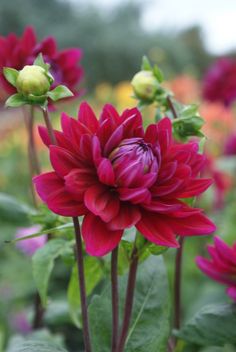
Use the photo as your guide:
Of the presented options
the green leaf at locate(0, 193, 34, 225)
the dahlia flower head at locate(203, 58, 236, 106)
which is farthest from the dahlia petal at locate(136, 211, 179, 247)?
the dahlia flower head at locate(203, 58, 236, 106)

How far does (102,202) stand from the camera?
1.62 feet

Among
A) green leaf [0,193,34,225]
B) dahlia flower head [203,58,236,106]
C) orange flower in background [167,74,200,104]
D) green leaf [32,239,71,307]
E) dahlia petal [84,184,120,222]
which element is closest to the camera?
dahlia petal [84,184,120,222]

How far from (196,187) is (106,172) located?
84mm

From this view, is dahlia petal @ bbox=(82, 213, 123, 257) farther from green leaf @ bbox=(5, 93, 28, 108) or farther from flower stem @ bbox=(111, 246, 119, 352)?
green leaf @ bbox=(5, 93, 28, 108)

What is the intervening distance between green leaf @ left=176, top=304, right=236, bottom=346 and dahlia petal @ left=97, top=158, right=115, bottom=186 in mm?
258

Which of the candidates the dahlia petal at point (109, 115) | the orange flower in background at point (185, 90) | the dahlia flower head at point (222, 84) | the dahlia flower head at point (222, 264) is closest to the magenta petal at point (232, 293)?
the dahlia flower head at point (222, 264)

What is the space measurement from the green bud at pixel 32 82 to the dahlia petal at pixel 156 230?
0.57ft

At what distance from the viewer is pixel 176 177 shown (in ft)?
1.70

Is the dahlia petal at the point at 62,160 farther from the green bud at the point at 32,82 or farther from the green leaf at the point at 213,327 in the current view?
the green leaf at the point at 213,327

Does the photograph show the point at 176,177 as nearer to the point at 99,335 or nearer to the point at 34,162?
the point at 99,335

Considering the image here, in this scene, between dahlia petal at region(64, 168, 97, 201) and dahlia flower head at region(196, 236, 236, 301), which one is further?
dahlia flower head at region(196, 236, 236, 301)

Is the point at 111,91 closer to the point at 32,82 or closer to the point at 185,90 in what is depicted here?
the point at 185,90

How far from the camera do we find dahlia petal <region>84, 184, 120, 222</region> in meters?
0.48

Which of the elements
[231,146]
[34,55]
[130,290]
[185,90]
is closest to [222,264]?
[130,290]
